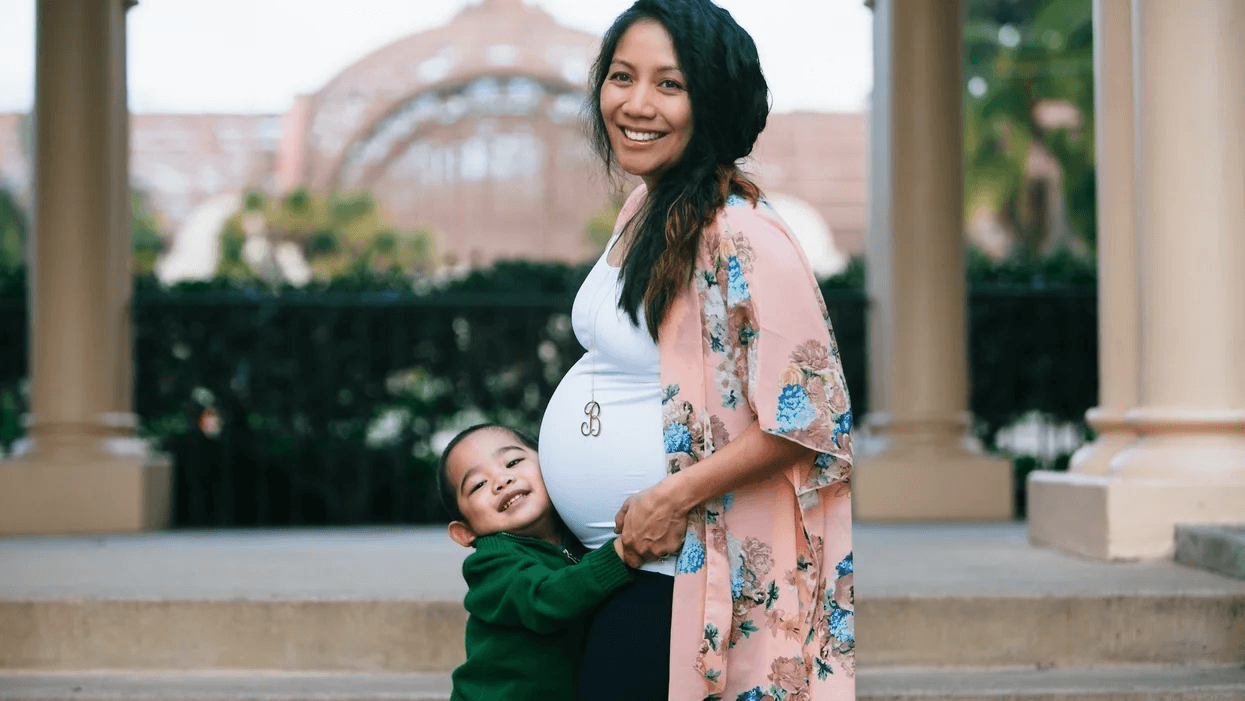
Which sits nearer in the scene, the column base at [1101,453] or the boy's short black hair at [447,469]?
the boy's short black hair at [447,469]

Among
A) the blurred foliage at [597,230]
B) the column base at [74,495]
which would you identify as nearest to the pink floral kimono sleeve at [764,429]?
the column base at [74,495]

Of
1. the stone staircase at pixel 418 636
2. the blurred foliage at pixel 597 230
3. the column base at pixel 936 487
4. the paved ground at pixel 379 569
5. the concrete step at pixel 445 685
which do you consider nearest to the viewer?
the concrete step at pixel 445 685

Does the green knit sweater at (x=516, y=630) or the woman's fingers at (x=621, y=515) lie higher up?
the woman's fingers at (x=621, y=515)

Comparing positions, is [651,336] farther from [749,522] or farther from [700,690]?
[700,690]

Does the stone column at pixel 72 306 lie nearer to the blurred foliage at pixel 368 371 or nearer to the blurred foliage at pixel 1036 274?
the blurred foliage at pixel 368 371

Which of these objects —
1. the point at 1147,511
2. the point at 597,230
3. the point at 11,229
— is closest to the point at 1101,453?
the point at 1147,511

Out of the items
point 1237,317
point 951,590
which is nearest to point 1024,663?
point 951,590

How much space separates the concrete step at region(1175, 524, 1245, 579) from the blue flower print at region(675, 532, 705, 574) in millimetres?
2820

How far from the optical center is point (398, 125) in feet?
176

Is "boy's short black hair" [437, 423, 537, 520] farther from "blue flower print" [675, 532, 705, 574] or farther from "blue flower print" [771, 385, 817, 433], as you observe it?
"blue flower print" [771, 385, 817, 433]

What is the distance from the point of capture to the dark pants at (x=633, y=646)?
2.05m

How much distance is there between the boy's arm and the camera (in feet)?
6.78

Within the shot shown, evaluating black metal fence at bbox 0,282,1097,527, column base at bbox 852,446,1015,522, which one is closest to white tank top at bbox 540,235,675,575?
column base at bbox 852,446,1015,522

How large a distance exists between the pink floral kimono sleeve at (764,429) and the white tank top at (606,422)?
2.3 inches
